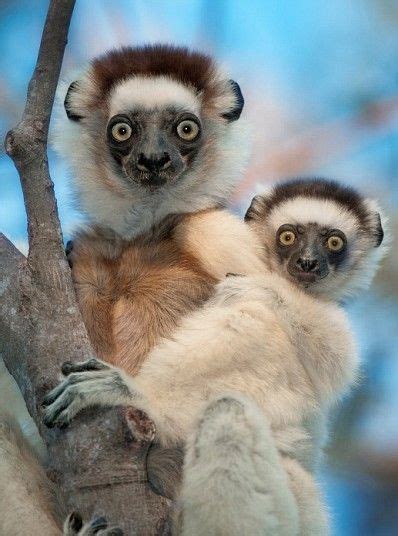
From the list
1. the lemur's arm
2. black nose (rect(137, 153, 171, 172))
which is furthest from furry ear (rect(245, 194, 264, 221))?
the lemur's arm

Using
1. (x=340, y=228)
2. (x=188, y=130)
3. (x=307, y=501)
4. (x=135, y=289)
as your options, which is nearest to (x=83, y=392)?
(x=135, y=289)

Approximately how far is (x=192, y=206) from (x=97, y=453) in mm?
1566

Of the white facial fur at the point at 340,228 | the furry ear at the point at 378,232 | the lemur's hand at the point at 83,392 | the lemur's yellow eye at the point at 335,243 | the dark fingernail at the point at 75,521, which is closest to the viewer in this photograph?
the dark fingernail at the point at 75,521

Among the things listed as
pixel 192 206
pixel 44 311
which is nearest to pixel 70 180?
pixel 192 206

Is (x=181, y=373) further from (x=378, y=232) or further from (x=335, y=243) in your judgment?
(x=378, y=232)

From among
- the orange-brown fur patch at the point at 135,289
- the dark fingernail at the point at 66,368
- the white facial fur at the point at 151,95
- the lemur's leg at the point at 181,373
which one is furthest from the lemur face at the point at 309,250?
the dark fingernail at the point at 66,368

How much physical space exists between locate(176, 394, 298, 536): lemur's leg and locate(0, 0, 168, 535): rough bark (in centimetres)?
14

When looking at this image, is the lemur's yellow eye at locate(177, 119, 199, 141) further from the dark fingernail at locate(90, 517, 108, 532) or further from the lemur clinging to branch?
the dark fingernail at locate(90, 517, 108, 532)

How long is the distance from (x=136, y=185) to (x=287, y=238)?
891 mm

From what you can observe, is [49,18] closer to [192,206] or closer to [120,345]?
[192,206]

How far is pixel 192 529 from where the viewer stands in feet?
9.36

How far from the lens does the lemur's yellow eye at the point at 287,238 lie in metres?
4.47

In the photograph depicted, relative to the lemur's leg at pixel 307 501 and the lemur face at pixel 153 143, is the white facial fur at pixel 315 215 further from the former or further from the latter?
the lemur's leg at pixel 307 501

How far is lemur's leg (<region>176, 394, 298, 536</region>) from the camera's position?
286cm
